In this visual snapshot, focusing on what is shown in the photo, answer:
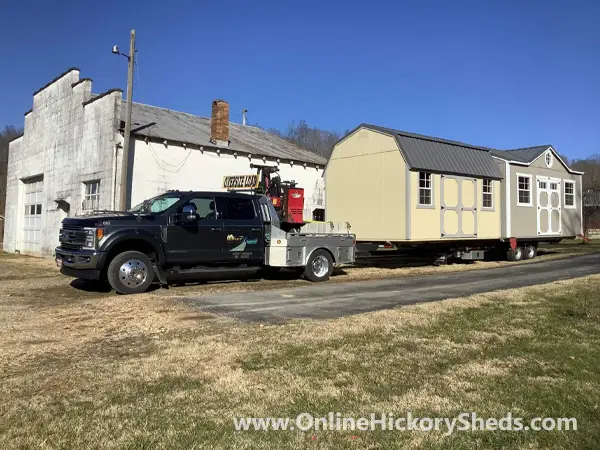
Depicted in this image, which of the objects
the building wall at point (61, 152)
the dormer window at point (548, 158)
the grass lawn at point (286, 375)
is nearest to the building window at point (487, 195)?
the dormer window at point (548, 158)

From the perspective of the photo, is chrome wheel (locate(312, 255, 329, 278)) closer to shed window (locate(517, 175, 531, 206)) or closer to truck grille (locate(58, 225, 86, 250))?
truck grille (locate(58, 225, 86, 250))

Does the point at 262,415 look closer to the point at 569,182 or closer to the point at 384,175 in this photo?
the point at 384,175

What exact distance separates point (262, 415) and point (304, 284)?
26.5ft

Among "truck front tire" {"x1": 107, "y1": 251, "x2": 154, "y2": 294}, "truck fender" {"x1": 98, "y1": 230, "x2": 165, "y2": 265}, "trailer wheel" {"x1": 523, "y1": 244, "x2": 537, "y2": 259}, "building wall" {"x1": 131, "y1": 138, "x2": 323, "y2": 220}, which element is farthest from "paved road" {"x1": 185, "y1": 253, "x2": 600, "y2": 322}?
"building wall" {"x1": 131, "y1": 138, "x2": 323, "y2": 220}

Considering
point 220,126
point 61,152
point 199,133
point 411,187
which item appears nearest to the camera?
point 411,187

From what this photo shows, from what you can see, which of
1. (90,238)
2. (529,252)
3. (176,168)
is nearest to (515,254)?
(529,252)

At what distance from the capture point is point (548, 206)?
67.1 ft

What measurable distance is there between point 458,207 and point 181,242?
33.8 feet

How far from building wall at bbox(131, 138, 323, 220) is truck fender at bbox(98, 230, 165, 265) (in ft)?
25.6

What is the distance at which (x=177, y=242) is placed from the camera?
33.9ft

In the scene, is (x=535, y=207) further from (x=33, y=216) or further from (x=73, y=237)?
(x=33, y=216)

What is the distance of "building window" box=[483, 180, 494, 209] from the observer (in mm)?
17875

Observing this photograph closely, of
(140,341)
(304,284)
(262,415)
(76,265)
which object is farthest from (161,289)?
(262,415)

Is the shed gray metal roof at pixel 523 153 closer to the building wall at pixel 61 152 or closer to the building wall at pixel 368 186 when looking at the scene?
the building wall at pixel 368 186
